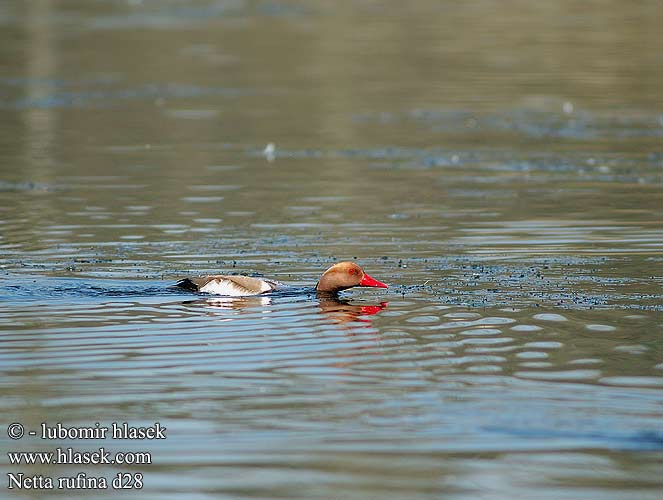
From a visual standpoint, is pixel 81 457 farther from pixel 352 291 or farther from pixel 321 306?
pixel 352 291

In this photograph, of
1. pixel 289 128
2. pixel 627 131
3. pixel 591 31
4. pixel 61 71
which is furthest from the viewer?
pixel 591 31

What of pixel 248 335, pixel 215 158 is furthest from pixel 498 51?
pixel 248 335

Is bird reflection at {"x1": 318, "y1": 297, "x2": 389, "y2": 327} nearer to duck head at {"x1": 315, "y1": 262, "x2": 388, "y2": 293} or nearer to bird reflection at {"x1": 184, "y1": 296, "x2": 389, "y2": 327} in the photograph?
bird reflection at {"x1": 184, "y1": 296, "x2": 389, "y2": 327}

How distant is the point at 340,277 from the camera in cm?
1268

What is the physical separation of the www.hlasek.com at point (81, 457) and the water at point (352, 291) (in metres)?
0.08

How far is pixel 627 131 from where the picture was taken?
2567 centimetres

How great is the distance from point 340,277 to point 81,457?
15.4ft

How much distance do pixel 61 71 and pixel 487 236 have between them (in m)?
23.2

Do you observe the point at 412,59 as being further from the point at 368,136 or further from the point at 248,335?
the point at 248,335

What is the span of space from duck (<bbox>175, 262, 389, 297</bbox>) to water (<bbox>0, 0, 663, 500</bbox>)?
143 mm

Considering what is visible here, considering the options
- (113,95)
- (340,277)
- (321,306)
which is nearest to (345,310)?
(321,306)

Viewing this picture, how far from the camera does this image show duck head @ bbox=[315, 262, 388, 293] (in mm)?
12672

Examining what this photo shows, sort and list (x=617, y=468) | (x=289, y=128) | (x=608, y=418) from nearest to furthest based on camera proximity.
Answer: (x=617, y=468) < (x=608, y=418) < (x=289, y=128)

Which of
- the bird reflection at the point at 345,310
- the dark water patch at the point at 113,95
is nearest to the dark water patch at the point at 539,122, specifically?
the dark water patch at the point at 113,95
